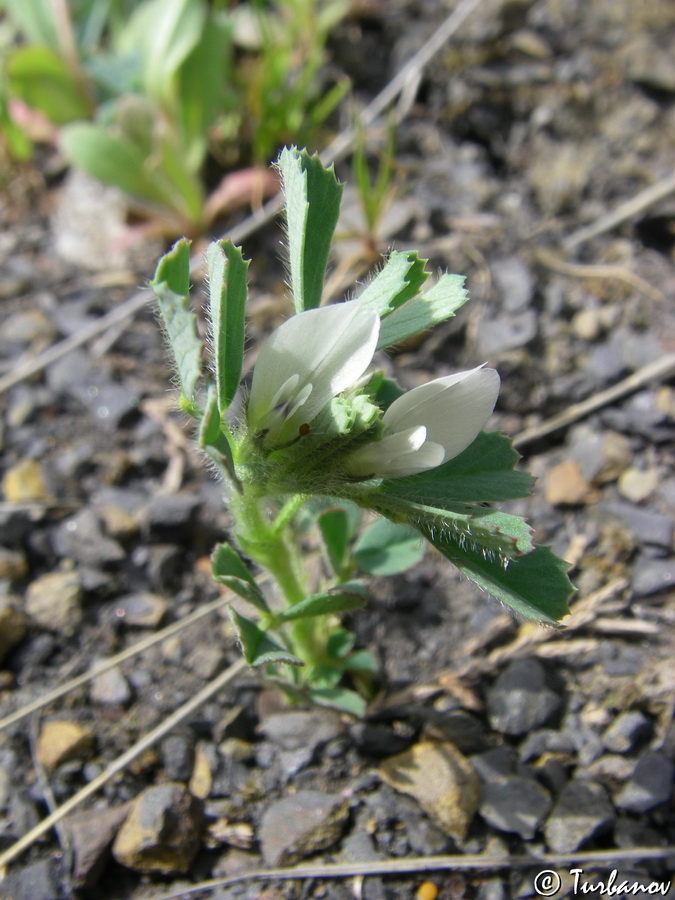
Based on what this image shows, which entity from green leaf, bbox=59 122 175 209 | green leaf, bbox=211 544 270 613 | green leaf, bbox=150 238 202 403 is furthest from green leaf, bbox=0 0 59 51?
green leaf, bbox=211 544 270 613

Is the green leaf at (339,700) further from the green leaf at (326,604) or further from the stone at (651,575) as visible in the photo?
the stone at (651,575)

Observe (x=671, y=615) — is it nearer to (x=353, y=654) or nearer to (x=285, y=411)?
(x=353, y=654)

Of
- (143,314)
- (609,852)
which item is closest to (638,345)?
(609,852)

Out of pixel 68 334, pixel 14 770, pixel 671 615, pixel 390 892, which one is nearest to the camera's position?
pixel 390 892

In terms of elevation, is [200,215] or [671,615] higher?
[200,215]

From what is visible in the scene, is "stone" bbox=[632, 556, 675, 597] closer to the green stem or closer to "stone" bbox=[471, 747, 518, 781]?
"stone" bbox=[471, 747, 518, 781]

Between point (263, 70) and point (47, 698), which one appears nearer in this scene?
point (47, 698)
